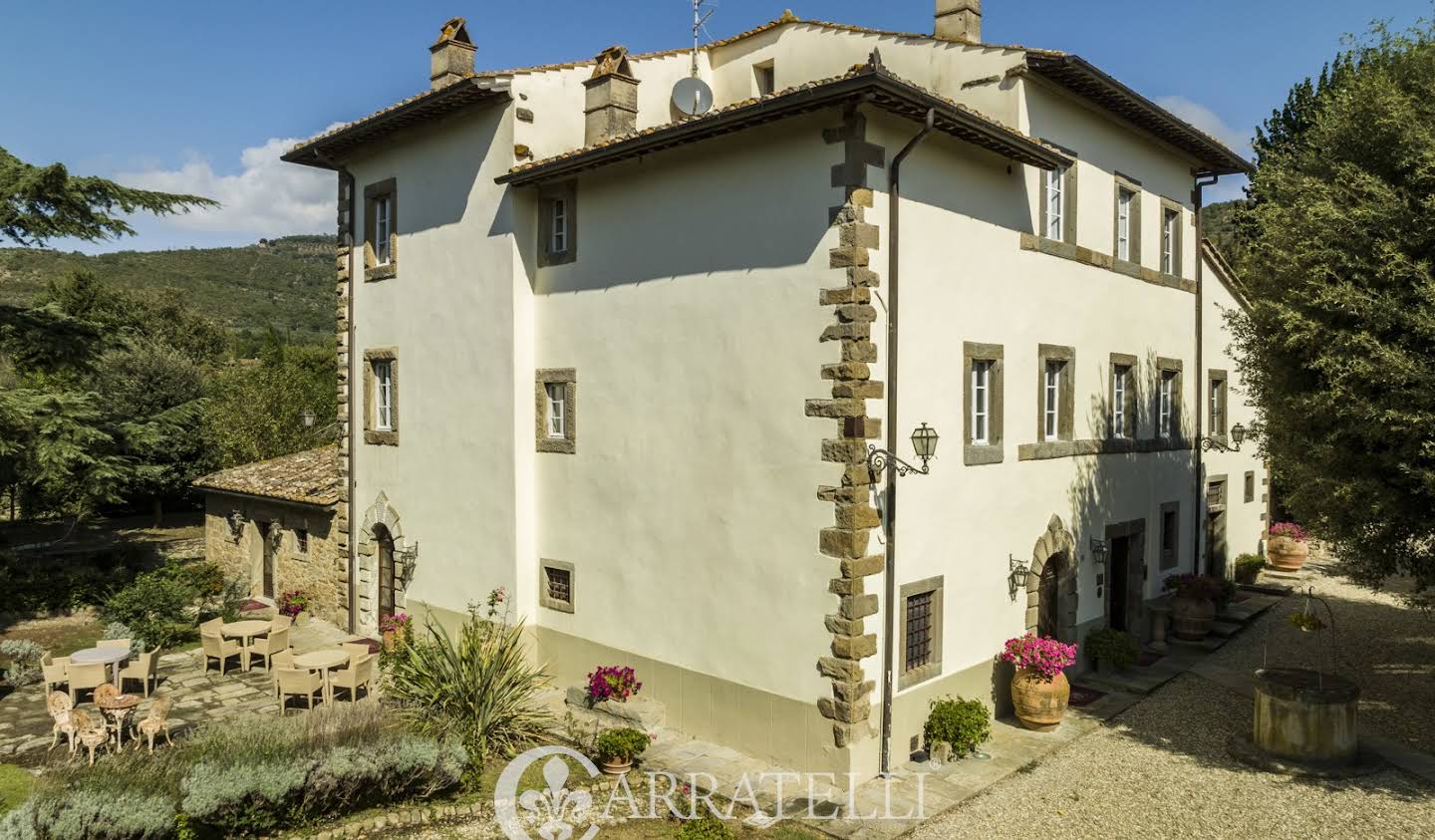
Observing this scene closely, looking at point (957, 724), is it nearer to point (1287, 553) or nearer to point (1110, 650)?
point (1110, 650)

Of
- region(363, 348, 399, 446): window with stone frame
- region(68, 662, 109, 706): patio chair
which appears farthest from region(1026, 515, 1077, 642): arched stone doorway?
region(68, 662, 109, 706): patio chair

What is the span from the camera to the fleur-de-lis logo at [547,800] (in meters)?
9.34

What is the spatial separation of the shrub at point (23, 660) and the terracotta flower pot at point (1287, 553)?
26.2m

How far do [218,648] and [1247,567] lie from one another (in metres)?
21.3

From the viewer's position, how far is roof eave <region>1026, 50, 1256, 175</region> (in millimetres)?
12367

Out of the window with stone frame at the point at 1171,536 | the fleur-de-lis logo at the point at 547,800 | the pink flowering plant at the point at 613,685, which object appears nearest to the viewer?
the fleur-de-lis logo at the point at 547,800

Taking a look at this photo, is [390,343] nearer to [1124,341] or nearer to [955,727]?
[955,727]

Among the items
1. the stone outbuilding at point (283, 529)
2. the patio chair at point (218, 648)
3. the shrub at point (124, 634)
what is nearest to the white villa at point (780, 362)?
the stone outbuilding at point (283, 529)

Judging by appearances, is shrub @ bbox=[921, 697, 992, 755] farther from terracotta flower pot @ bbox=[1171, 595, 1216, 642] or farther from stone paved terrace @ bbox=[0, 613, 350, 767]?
stone paved terrace @ bbox=[0, 613, 350, 767]

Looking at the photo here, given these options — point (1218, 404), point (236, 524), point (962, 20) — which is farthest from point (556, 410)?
point (1218, 404)

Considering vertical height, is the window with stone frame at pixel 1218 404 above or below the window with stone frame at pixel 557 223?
below

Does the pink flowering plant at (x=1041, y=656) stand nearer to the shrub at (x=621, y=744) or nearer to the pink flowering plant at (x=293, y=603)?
the shrub at (x=621, y=744)

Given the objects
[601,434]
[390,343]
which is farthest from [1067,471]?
[390,343]

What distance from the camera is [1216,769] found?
1067cm
